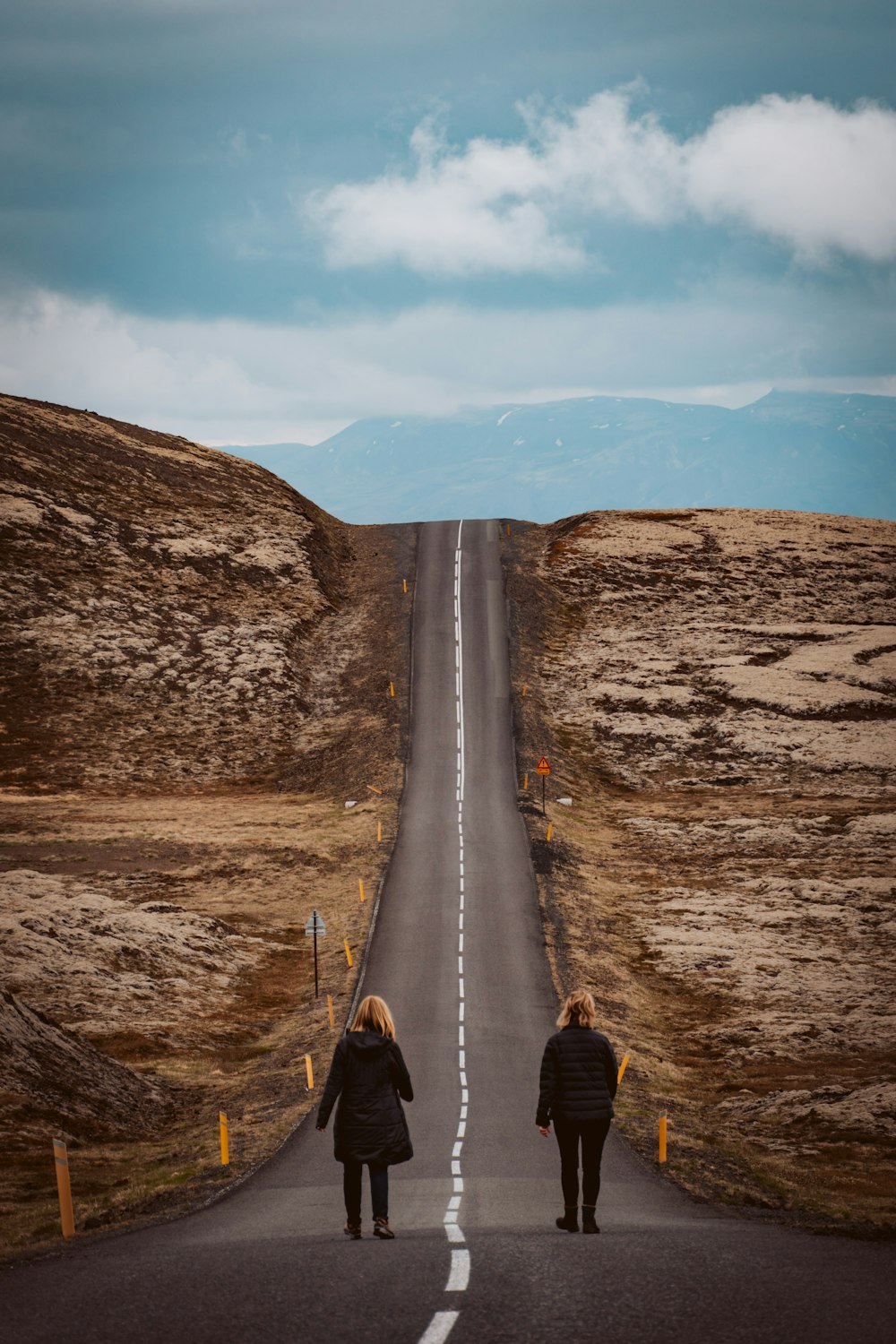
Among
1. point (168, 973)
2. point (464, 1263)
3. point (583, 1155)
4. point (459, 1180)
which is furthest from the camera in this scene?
point (168, 973)

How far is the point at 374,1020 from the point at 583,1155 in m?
2.66

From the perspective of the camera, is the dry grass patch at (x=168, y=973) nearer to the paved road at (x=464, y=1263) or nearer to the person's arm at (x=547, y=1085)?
the paved road at (x=464, y=1263)

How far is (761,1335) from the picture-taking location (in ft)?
26.5

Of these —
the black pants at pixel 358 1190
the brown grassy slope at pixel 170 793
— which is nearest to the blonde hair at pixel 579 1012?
the black pants at pixel 358 1190

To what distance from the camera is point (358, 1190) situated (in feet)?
37.1

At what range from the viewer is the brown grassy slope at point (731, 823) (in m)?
21.7

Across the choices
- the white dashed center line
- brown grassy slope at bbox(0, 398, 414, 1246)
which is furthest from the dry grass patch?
the white dashed center line

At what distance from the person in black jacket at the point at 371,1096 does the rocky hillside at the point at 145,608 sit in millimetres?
47075

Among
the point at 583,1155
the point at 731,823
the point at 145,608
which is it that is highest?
the point at 145,608

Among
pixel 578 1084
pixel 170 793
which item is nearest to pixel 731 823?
pixel 170 793

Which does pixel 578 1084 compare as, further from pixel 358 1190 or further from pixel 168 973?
pixel 168 973

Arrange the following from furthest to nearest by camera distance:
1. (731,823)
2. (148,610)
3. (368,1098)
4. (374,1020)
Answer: (148,610), (731,823), (374,1020), (368,1098)

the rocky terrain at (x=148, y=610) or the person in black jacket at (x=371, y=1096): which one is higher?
the rocky terrain at (x=148, y=610)

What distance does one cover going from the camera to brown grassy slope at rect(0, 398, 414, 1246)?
65.8 ft
